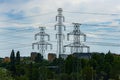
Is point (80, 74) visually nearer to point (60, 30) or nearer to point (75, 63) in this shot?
point (75, 63)

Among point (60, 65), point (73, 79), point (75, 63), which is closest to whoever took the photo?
point (73, 79)

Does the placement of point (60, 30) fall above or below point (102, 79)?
above

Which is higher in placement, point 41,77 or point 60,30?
point 60,30

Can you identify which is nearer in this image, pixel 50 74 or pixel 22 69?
pixel 50 74

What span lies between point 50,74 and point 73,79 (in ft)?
37.5

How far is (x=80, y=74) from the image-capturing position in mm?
89750

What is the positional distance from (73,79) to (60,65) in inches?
668

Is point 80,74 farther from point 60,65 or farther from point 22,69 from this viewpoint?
point 22,69

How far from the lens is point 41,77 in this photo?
297ft

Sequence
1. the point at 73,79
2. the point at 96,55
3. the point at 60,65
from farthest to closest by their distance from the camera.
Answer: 1. the point at 96,55
2. the point at 60,65
3. the point at 73,79

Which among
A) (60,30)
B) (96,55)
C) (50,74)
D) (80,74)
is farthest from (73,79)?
(96,55)

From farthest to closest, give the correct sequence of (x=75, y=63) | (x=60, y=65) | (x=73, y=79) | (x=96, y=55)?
1. (x=96, y=55)
2. (x=60, y=65)
3. (x=75, y=63)
4. (x=73, y=79)

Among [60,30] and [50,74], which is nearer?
[60,30]

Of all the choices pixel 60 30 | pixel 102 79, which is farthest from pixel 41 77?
pixel 60 30
